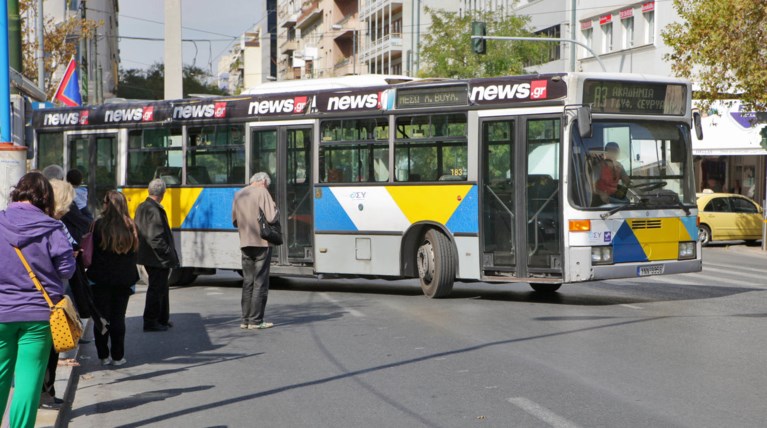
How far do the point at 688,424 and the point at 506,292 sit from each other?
10259 millimetres

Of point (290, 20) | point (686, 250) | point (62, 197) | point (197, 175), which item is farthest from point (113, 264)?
A: point (290, 20)

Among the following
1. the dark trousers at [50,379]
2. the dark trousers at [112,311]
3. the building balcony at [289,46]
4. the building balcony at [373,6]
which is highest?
the building balcony at [289,46]

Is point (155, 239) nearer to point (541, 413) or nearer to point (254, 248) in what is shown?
point (254, 248)

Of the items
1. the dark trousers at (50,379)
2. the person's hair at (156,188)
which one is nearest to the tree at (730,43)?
the person's hair at (156,188)

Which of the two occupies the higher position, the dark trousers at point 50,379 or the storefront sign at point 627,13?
the storefront sign at point 627,13

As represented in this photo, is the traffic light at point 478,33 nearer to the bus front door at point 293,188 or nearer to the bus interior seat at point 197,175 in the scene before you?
the bus interior seat at point 197,175

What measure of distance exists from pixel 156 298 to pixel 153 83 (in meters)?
73.9

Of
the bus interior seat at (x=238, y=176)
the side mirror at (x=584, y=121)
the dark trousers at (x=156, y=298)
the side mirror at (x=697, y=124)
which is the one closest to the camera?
the dark trousers at (x=156, y=298)

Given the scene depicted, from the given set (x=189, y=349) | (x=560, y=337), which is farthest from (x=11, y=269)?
(x=560, y=337)

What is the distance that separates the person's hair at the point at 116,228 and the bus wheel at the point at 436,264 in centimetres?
612

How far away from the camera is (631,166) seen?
14508 millimetres

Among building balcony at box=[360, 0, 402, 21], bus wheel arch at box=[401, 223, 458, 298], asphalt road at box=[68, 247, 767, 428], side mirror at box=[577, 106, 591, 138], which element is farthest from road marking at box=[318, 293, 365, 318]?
building balcony at box=[360, 0, 402, 21]

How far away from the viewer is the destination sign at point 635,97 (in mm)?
14508

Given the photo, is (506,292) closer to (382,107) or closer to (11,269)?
(382,107)
